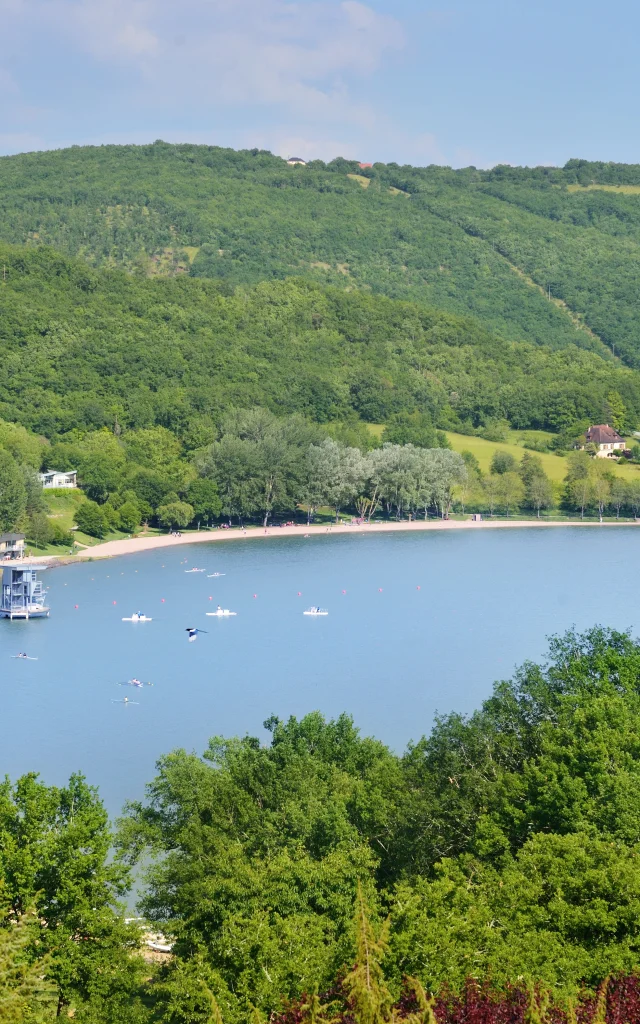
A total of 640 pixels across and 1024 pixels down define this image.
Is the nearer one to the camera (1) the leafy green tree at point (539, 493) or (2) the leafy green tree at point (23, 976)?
(2) the leafy green tree at point (23, 976)

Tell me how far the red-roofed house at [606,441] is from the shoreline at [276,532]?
12.3 meters

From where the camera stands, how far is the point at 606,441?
273 ft

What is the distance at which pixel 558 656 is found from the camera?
69.0 ft

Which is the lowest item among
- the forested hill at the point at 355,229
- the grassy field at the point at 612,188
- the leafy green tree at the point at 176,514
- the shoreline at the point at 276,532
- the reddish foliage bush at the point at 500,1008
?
the shoreline at the point at 276,532

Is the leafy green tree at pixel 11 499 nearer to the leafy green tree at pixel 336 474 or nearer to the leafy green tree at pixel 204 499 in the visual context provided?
the leafy green tree at pixel 204 499

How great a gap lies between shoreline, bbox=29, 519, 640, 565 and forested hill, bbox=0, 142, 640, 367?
50.3 meters

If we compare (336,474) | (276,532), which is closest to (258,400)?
(336,474)

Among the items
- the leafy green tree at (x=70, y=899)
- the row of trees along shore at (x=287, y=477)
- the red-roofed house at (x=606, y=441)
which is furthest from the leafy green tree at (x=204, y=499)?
the leafy green tree at (x=70, y=899)

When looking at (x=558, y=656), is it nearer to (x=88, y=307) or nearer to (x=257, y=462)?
(x=257, y=462)

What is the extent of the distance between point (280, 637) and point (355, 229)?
370 feet

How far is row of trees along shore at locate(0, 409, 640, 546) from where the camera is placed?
63.8 m

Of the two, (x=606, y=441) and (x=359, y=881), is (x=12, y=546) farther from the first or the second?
(x=359, y=881)

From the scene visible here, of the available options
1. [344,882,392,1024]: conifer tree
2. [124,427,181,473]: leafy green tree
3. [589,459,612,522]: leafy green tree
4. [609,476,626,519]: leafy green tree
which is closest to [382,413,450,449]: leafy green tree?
[589,459,612,522]: leafy green tree

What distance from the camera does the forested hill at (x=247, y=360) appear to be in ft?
253
